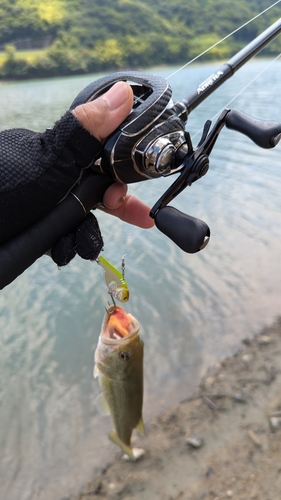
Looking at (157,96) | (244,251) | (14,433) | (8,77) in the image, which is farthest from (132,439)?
(8,77)

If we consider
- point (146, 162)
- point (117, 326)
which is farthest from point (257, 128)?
point (117, 326)

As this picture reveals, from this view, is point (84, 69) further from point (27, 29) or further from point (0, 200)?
point (0, 200)

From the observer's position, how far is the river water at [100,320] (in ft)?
11.7

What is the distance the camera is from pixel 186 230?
4.22ft

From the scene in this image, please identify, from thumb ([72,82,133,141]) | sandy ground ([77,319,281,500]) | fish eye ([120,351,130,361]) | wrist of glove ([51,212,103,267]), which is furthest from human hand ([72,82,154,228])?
sandy ground ([77,319,281,500])

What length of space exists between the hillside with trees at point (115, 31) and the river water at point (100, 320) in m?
47.3

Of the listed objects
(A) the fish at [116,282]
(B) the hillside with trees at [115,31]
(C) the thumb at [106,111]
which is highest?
(C) the thumb at [106,111]

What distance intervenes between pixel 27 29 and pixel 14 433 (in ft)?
218

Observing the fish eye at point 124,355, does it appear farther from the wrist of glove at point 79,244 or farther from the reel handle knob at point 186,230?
the reel handle knob at point 186,230

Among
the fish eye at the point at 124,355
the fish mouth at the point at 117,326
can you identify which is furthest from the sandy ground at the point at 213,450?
the fish mouth at the point at 117,326

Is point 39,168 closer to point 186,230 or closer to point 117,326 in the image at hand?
point 186,230

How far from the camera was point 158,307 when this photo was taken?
5.29m

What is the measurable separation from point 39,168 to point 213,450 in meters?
2.65

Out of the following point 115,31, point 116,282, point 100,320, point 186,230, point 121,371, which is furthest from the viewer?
point 115,31
